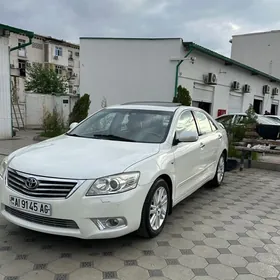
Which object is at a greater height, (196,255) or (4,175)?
(4,175)

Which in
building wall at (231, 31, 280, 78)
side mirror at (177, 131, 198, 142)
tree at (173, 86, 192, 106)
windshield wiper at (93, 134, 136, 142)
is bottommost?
windshield wiper at (93, 134, 136, 142)

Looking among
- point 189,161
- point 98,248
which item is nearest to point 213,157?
point 189,161

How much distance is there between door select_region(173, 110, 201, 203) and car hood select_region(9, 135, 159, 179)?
449 mm

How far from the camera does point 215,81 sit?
46.3 feet

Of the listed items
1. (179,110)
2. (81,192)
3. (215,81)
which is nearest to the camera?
(81,192)

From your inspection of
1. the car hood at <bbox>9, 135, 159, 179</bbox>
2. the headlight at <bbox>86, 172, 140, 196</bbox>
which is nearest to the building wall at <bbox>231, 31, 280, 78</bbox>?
the car hood at <bbox>9, 135, 159, 179</bbox>

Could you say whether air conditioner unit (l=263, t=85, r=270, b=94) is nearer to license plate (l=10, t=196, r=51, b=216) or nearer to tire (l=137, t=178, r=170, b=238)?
tire (l=137, t=178, r=170, b=238)

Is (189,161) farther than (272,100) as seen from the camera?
No

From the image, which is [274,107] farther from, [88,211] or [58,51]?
[58,51]

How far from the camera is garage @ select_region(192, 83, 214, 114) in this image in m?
13.8

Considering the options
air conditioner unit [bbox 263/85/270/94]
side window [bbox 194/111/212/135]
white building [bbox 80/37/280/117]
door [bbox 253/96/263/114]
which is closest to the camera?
side window [bbox 194/111/212/135]

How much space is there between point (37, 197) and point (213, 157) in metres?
3.24

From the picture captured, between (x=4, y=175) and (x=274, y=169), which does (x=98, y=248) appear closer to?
(x=4, y=175)

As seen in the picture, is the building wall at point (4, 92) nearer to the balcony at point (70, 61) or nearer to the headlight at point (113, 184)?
the headlight at point (113, 184)
